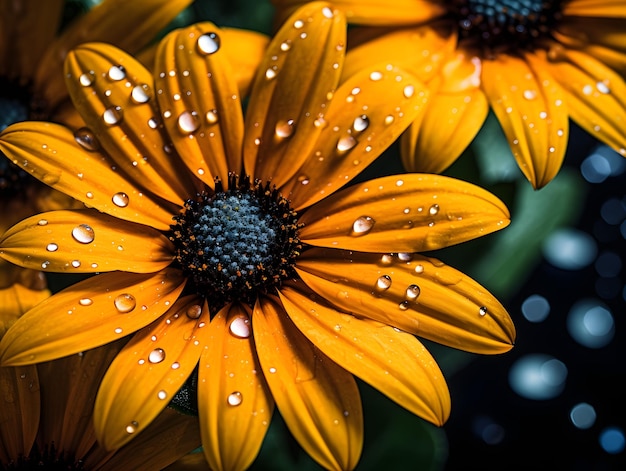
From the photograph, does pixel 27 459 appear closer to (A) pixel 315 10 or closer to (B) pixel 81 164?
(B) pixel 81 164

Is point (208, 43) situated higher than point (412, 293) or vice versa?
point (208, 43)

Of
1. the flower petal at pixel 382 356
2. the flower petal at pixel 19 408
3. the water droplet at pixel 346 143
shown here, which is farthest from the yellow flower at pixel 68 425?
the water droplet at pixel 346 143

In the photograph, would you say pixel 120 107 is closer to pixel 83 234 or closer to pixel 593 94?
pixel 83 234

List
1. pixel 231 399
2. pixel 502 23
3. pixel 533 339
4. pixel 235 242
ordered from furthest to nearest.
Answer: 1. pixel 533 339
2. pixel 502 23
3. pixel 235 242
4. pixel 231 399

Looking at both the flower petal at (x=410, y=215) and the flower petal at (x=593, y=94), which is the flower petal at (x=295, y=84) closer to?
the flower petal at (x=410, y=215)

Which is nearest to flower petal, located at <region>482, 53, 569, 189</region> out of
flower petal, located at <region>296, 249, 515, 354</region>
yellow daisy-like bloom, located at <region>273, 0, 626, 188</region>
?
yellow daisy-like bloom, located at <region>273, 0, 626, 188</region>

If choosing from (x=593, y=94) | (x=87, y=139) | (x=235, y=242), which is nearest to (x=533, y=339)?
(x=593, y=94)

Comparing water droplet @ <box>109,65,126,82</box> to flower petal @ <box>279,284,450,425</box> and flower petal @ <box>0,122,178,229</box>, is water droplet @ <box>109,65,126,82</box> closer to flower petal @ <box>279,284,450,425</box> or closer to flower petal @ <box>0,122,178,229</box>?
flower petal @ <box>0,122,178,229</box>
